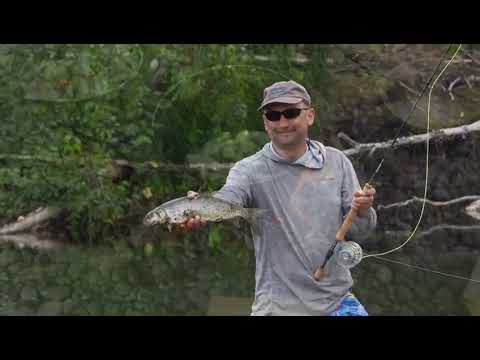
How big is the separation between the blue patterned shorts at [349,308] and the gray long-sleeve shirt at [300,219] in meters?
0.02

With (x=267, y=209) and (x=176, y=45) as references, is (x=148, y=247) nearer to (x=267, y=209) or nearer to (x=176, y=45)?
(x=267, y=209)

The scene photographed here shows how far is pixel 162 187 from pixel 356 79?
1.14 metres

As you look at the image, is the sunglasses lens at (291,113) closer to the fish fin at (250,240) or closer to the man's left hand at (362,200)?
the man's left hand at (362,200)

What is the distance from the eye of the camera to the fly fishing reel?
2.88 metres

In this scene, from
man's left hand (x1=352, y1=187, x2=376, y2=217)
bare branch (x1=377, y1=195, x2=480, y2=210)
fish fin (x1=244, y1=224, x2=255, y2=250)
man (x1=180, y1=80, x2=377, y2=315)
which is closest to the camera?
man's left hand (x1=352, y1=187, x2=376, y2=217)

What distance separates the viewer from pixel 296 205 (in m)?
2.86

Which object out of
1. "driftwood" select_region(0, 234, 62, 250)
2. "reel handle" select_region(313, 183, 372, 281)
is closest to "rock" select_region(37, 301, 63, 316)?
"driftwood" select_region(0, 234, 62, 250)

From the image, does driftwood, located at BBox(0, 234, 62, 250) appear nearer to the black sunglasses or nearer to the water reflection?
the water reflection

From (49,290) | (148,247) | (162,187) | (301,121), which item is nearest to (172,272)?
(148,247)

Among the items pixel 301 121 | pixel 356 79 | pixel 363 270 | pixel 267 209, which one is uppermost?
pixel 356 79

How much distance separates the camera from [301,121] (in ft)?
9.27

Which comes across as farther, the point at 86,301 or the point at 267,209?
the point at 86,301

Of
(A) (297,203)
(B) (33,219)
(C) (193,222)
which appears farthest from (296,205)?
(B) (33,219)

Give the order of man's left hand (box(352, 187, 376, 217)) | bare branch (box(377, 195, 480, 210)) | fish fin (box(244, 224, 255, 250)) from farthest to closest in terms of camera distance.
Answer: bare branch (box(377, 195, 480, 210)), fish fin (box(244, 224, 255, 250)), man's left hand (box(352, 187, 376, 217))
